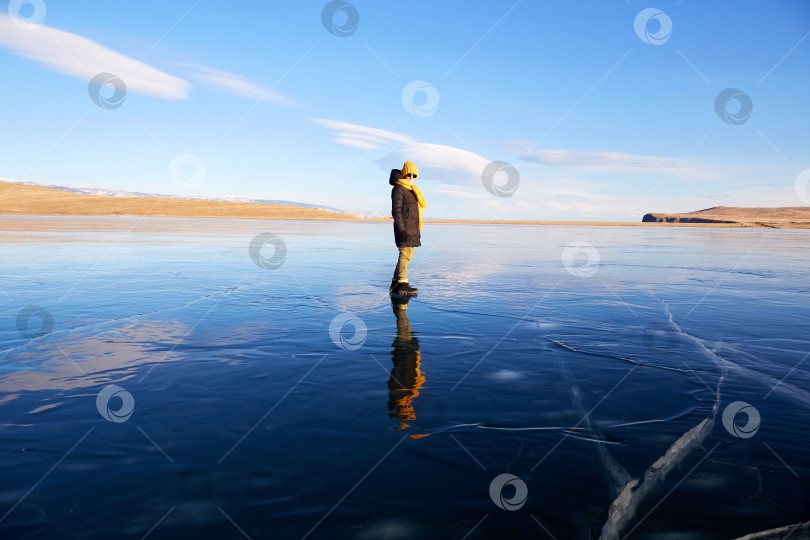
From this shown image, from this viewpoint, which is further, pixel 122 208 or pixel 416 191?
pixel 122 208

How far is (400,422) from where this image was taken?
3840mm

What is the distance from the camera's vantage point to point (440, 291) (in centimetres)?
1119

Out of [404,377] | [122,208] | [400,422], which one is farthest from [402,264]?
[122,208]

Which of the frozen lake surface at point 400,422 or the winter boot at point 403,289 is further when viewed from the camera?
the winter boot at point 403,289

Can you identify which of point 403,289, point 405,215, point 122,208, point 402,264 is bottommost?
point 403,289

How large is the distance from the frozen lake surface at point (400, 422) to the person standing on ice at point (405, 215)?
1.58 metres

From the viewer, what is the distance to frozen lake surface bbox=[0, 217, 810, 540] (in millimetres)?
2672

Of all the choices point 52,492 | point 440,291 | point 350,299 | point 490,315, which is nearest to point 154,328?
point 350,299

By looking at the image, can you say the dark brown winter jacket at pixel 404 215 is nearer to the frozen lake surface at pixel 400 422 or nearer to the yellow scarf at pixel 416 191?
the yellow scarf at pixel 416 191

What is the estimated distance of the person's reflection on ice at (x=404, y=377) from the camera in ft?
13.3

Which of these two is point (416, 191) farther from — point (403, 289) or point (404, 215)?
point (403, 289)

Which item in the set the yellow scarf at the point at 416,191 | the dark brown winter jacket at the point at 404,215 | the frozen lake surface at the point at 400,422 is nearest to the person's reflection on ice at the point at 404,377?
the frozen lake surface at the point at 400,422

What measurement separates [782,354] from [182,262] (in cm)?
1586

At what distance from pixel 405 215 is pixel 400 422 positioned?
685cm
